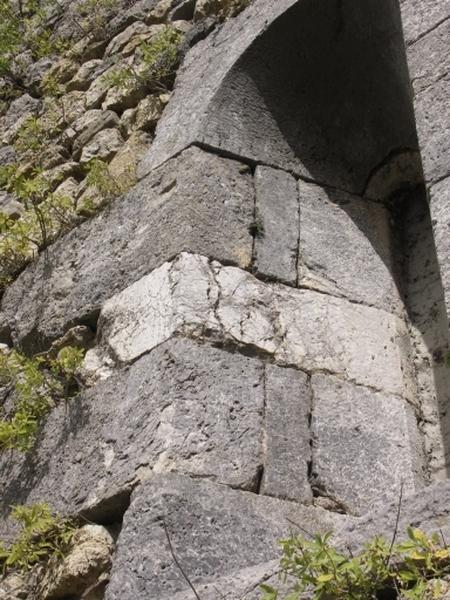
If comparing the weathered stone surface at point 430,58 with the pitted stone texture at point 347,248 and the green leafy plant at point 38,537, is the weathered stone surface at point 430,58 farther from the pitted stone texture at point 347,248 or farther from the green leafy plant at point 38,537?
the green leafy plant at point 38,537

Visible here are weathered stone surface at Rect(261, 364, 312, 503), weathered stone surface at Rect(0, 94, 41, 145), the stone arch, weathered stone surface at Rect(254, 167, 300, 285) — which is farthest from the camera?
weathered stone surface at Rect(0, 94, 41, 145)

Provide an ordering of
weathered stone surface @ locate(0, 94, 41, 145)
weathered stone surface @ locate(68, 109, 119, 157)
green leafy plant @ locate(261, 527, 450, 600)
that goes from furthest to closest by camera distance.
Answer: weathered stone surface @ locate(0, 94, 41, 145)
weathered stone surface @ locate(68, 109, 119, 157)
green leafy plant @ locate(261, 527, 450, 600)

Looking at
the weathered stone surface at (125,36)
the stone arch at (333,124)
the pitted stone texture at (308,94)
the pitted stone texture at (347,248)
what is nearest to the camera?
the pitted stone texture at (347,248)

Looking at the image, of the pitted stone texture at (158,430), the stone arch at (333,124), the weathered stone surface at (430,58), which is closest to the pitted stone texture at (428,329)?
the stone arch at (333,124)

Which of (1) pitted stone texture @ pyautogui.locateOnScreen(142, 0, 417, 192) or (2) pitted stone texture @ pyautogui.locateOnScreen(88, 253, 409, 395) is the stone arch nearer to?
(1) pitted stone texture @ pyautogui.locateOnScreen(142, 0, 417, 192)

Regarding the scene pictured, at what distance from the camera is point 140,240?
3830 millimetres

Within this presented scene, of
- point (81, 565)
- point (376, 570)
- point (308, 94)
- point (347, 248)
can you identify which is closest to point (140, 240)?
point (347, 248)

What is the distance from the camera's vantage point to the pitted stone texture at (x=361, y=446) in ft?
10.6

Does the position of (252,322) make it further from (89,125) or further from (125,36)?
(125,36)

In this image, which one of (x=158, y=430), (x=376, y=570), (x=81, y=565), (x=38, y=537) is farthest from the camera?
(x=38, y=537)

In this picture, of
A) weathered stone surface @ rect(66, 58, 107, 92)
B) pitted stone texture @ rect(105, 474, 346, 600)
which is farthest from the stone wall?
weathered stone surface @ rect(66, 58, 107, 92)

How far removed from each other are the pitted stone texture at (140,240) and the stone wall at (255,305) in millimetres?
10

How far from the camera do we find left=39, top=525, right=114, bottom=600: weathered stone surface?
9.82 ft

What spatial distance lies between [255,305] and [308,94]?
4.13ft
